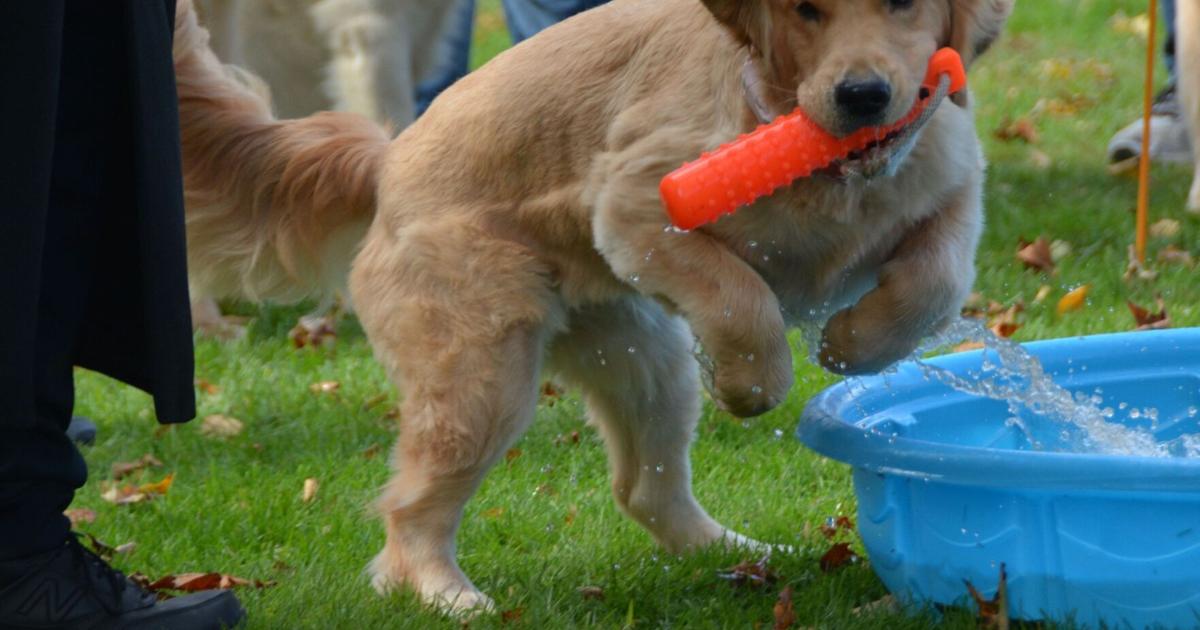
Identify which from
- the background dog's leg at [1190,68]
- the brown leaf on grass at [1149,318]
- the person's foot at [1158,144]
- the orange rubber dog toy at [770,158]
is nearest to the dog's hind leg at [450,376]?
the orange rubber dog toy at [770,158]

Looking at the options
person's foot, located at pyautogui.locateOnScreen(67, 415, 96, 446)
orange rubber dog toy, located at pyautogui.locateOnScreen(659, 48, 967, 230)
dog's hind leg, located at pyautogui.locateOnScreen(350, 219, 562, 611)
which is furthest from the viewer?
person's foot, located at pyautogui.locateOnScreen(67, 415, 96, 446)

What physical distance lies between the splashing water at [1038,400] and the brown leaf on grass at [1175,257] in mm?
2288

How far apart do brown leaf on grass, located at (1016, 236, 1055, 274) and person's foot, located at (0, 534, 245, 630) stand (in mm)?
3695

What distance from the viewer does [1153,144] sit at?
7.23 meters

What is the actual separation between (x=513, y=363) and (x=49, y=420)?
104cm

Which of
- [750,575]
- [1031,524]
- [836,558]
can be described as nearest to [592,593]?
[750,575]

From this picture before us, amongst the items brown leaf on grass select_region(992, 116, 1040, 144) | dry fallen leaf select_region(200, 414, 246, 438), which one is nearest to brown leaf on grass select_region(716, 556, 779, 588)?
dry fallen leaf select_region(200, 414, 246, 438)

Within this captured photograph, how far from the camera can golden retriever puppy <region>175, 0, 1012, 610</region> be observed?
319cm

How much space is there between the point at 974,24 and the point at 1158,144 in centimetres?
444

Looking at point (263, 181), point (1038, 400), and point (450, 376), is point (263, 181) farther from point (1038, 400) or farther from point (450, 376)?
point (1038, 400)

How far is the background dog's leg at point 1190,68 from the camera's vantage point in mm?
6207

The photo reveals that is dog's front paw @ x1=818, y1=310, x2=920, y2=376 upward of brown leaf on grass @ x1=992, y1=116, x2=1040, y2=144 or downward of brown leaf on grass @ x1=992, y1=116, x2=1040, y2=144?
upward

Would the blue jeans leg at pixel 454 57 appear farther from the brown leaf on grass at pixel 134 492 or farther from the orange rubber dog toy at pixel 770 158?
the orange rubber dog toy at pixel 770 158

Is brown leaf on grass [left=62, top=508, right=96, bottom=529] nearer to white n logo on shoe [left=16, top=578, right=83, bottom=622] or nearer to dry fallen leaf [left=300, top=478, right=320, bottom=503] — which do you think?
dry fallen leaf [left=300, top=478, right=320, bottom=503]
